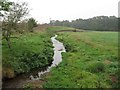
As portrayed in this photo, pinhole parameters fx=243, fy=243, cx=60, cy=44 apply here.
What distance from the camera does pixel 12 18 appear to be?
144ft

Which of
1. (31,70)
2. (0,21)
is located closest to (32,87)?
(31,70)

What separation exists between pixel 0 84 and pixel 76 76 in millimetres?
9445

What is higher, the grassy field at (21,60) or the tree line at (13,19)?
the tree line at (13,19)

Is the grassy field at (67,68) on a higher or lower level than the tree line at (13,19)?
lower

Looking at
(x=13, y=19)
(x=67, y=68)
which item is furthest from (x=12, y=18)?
(x=67, y=68)

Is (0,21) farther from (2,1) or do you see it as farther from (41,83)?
(41,83)

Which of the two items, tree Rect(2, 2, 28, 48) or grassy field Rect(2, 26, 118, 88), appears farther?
tree Rect(2, 2, 28, 48)

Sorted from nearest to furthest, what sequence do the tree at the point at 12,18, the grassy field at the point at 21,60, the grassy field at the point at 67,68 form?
1. the grassy field at the point at 67,68
2. the grassy field at the point at 21,60
3. the tree at the point at 12,18

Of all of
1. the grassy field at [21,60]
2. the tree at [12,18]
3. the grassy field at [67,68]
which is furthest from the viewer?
the tree at [12,18]

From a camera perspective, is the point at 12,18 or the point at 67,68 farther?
the point at 12,18

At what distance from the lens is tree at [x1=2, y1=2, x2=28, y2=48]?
→ 43.5 metres

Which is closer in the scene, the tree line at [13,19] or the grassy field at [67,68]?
the grassy field at [67,68]

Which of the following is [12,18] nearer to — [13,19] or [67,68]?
[13,19]

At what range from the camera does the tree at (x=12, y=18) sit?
43.5 metres
